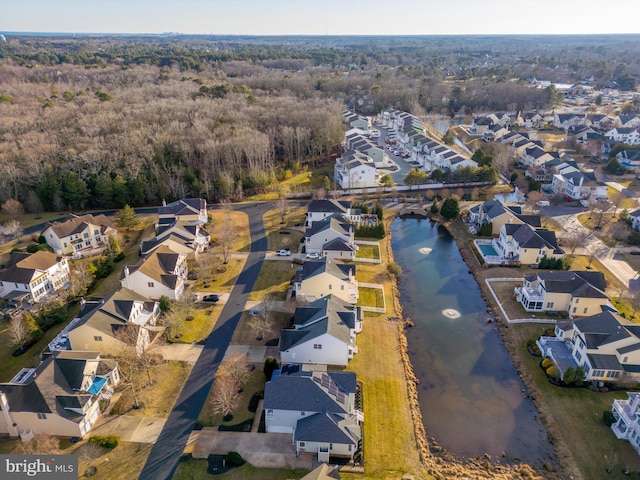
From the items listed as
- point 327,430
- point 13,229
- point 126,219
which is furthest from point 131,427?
point 13,229

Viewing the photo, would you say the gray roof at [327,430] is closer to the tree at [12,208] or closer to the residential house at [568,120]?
the tree at [12,208]

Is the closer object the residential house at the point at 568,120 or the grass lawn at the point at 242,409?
the grass lawn at the point at 242,409

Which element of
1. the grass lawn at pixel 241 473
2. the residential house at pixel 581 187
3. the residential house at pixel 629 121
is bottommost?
the grass lawn at pixel 241 473

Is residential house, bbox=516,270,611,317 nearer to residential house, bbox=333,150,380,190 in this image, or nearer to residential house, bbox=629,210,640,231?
residential house, bbox=629,210,640,231

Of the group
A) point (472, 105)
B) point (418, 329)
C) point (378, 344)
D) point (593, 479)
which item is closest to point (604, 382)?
point (593, 479)

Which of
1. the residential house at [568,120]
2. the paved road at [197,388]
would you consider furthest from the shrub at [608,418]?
the residential house at [568,120]

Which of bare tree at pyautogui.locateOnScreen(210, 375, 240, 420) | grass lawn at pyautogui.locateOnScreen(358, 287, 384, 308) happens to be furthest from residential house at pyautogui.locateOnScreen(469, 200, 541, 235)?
bare tree at pyautogui.locateOnScreen(210, 375, 240, 420)

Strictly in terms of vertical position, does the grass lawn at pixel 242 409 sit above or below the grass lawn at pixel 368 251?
below
